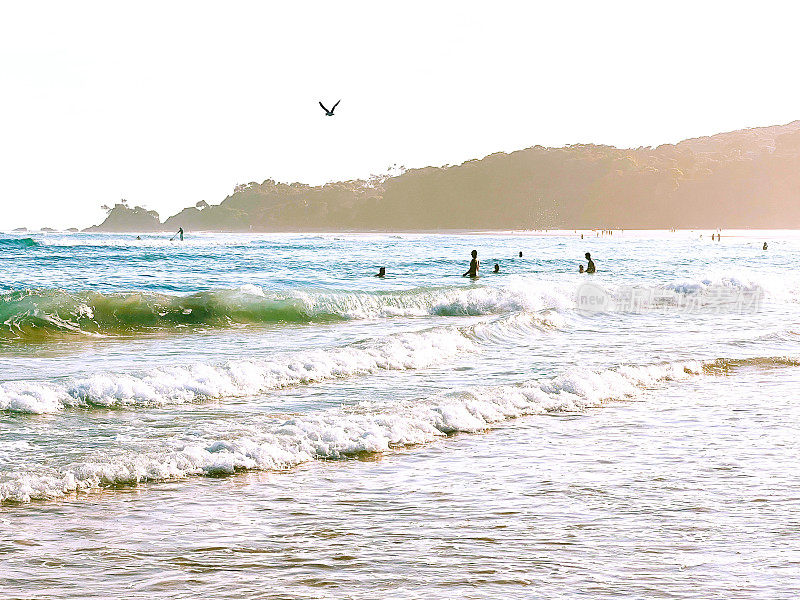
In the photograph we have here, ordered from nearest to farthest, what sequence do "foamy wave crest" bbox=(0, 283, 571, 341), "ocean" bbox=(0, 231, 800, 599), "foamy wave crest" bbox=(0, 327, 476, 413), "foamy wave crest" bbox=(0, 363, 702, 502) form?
1. "ocean" bbox=(0, 231, 800, 599)
2. "foamy wave crest" bbox=(0, 363, 702, 502)
3. "foamy wave crest" bbox=(0, 327, 476, 413)
4. "foamy wave crest" bbox=(0, 283, 571, 341)

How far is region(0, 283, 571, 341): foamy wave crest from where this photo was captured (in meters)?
19.7

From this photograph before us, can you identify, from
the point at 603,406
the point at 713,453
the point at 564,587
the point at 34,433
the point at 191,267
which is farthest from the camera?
the point at 191,267

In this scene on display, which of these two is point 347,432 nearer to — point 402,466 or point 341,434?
point 341,434

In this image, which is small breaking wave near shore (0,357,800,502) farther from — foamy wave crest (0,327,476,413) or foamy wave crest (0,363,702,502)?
foamy wave crest (0,327,476,413)

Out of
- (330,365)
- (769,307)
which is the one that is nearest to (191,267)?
(769,307)

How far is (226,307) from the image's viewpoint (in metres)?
23.2

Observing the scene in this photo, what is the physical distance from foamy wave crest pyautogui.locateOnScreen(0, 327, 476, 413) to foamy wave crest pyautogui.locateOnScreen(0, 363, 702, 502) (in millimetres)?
2355

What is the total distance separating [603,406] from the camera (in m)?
Answer: 11.1

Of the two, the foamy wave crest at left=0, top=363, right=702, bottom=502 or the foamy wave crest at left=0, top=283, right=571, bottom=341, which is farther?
the foamy wave crest at left=0, top=283, right=571, bottom=341

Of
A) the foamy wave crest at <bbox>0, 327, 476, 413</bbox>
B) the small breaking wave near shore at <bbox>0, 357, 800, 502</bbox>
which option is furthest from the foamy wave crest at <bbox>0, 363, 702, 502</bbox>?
the foamy wave crest at <bbox>0, 327, 476, 413</bbox>

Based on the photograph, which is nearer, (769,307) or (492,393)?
(492,393)

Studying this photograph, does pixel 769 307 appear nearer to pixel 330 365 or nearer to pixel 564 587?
pixel 330 365

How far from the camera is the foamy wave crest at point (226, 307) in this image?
19.7 m

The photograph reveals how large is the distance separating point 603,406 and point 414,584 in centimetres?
659
